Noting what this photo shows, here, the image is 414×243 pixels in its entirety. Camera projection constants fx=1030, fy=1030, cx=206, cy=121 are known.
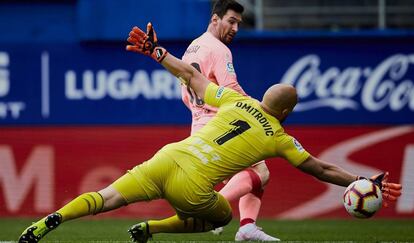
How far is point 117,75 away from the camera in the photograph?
15.9 m

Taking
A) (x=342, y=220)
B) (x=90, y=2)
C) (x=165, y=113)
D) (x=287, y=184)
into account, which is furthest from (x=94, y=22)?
(x=342, y=220)

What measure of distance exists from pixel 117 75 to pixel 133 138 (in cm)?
131

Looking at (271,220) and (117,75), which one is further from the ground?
(117,75)

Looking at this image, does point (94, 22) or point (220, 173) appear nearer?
point (220, 173)

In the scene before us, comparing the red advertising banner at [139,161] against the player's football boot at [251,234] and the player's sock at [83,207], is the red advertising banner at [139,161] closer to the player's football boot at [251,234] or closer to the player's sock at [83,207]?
the player's football boot at [251,234]

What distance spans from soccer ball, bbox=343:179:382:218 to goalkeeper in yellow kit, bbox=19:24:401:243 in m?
0.06

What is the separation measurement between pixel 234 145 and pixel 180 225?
36.0 inches

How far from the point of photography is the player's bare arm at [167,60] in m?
7.77

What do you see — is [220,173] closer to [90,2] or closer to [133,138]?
[133,138]

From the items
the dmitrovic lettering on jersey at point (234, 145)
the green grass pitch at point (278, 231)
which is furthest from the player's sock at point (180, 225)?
the green grass pitch at point (278, 231)

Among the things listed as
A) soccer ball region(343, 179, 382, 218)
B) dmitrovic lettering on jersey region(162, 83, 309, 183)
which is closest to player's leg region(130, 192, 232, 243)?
dmitrovic lettering on jersey region(162, 83, 309, 183)

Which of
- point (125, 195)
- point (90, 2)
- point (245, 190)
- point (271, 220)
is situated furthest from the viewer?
point (90, 2)

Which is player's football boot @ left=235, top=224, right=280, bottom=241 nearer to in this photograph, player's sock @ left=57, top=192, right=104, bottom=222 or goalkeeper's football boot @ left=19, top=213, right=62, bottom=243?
player's sock @ left=57, top=192, right=104, bottom=222

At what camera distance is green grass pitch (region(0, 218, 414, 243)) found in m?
10.0
